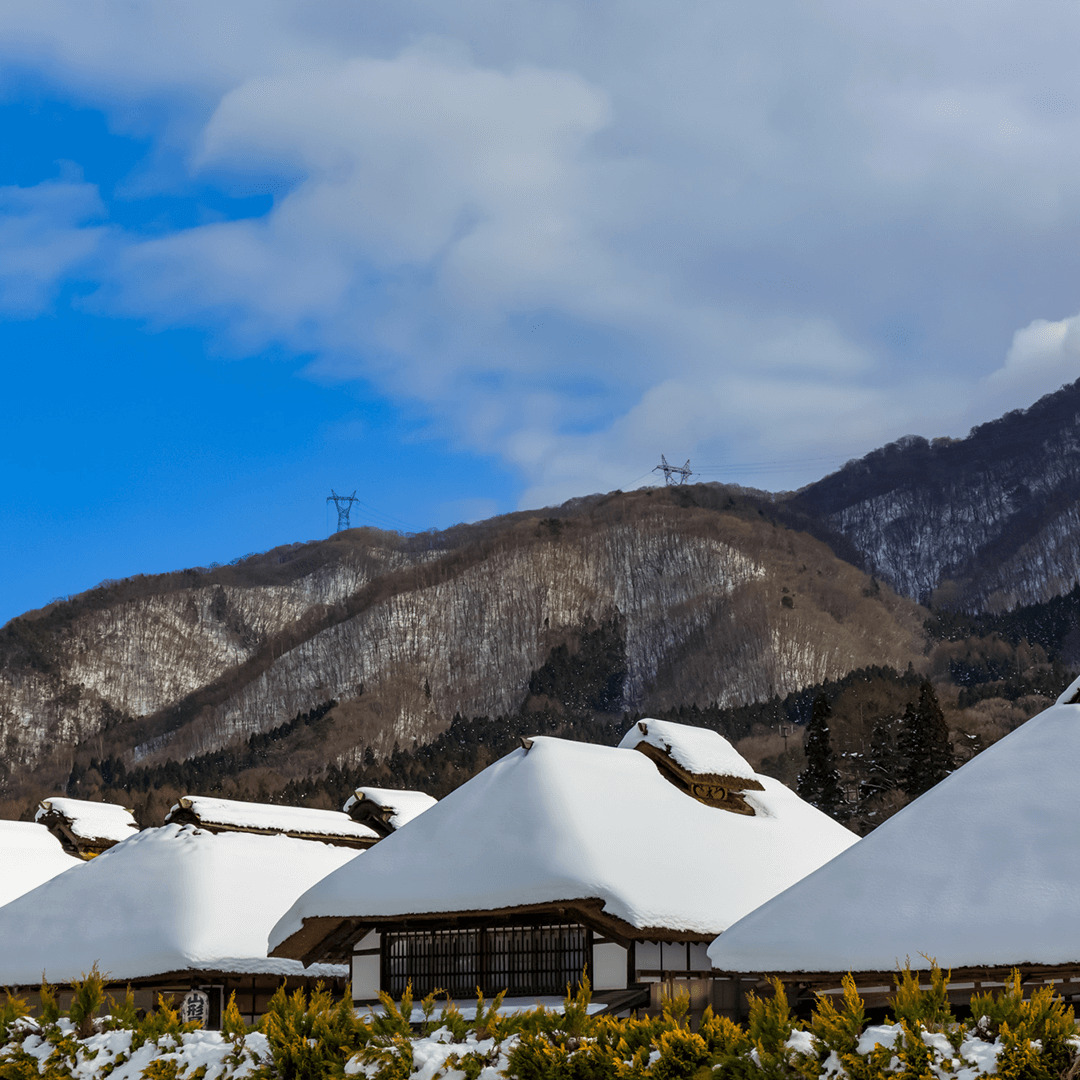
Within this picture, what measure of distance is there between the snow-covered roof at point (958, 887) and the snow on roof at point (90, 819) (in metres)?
24.7

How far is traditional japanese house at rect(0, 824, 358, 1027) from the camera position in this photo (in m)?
24.7

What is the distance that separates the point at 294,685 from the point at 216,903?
382 ft

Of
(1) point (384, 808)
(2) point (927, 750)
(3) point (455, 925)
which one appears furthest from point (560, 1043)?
(2) point (927, 750)

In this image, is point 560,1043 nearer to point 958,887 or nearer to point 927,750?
point 958,887

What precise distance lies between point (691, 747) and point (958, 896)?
11.3m

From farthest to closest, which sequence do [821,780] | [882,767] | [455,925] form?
1. [882,767]
2. [821,780]
3. [455,925]

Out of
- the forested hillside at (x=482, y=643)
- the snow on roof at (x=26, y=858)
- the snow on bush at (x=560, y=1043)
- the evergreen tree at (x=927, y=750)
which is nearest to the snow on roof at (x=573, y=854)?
the snow on bush at (x=560, y=1043)

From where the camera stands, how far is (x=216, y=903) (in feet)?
85.2

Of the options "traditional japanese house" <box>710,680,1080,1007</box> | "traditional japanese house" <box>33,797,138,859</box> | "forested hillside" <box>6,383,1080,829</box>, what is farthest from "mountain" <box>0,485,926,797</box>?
"traditional japanese house" <box>710,680,1080,1007</box>

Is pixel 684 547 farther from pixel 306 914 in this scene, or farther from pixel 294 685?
pixel 306 914

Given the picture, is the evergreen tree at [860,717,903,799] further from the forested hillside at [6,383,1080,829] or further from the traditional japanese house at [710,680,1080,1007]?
the traditional japanese house at [710,680,1080,1007]

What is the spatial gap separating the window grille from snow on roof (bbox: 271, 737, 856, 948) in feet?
4.30

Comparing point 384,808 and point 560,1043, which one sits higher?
point 384,808

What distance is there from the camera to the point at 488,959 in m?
21.2
